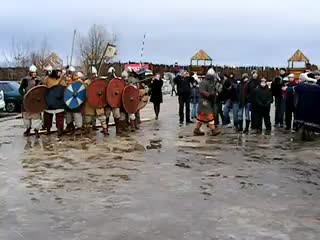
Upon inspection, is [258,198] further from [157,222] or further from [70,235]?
[70,235]

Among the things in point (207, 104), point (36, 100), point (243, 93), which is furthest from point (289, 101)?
point (36, 100)

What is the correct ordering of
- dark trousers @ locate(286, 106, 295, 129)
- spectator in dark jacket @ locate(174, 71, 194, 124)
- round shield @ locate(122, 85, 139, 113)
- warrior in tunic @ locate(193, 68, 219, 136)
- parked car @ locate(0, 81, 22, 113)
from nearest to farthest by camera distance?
warrior in tunic @ locate(193, 68, 219, 136)
round shield @ locate(122, 85, 139, 113)
dark trousers @ locate(286, 106, 295, 129)
spectator in dark jacket @ locate(174, 71, 194, 124)
parked car @ locate(0, 81, 22, 113)

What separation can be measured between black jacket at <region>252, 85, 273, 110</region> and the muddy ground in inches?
110

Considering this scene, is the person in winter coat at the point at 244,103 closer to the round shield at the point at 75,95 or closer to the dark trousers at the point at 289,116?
the dark trousers at the point at 289,116

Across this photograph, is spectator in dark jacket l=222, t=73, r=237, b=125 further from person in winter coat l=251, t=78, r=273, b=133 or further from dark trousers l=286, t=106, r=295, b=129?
dark trousers l=286, t=106, r=295, b=129

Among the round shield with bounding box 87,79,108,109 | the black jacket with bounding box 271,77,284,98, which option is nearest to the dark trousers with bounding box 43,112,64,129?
the round shield with bounding box 87,79,108,109

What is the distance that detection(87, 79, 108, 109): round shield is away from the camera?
15555 mm

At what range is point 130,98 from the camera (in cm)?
1666

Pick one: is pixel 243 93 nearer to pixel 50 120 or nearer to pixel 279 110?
pixel 279 110

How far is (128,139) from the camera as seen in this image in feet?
49.6

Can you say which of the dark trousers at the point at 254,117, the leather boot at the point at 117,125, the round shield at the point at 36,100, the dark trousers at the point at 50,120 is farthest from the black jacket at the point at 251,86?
the round shield at the point at 36,100

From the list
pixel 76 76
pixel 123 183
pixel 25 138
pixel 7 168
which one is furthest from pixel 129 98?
pixel 123 183

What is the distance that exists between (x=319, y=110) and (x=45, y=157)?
20.8 feet

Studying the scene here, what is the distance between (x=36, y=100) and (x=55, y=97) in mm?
460
